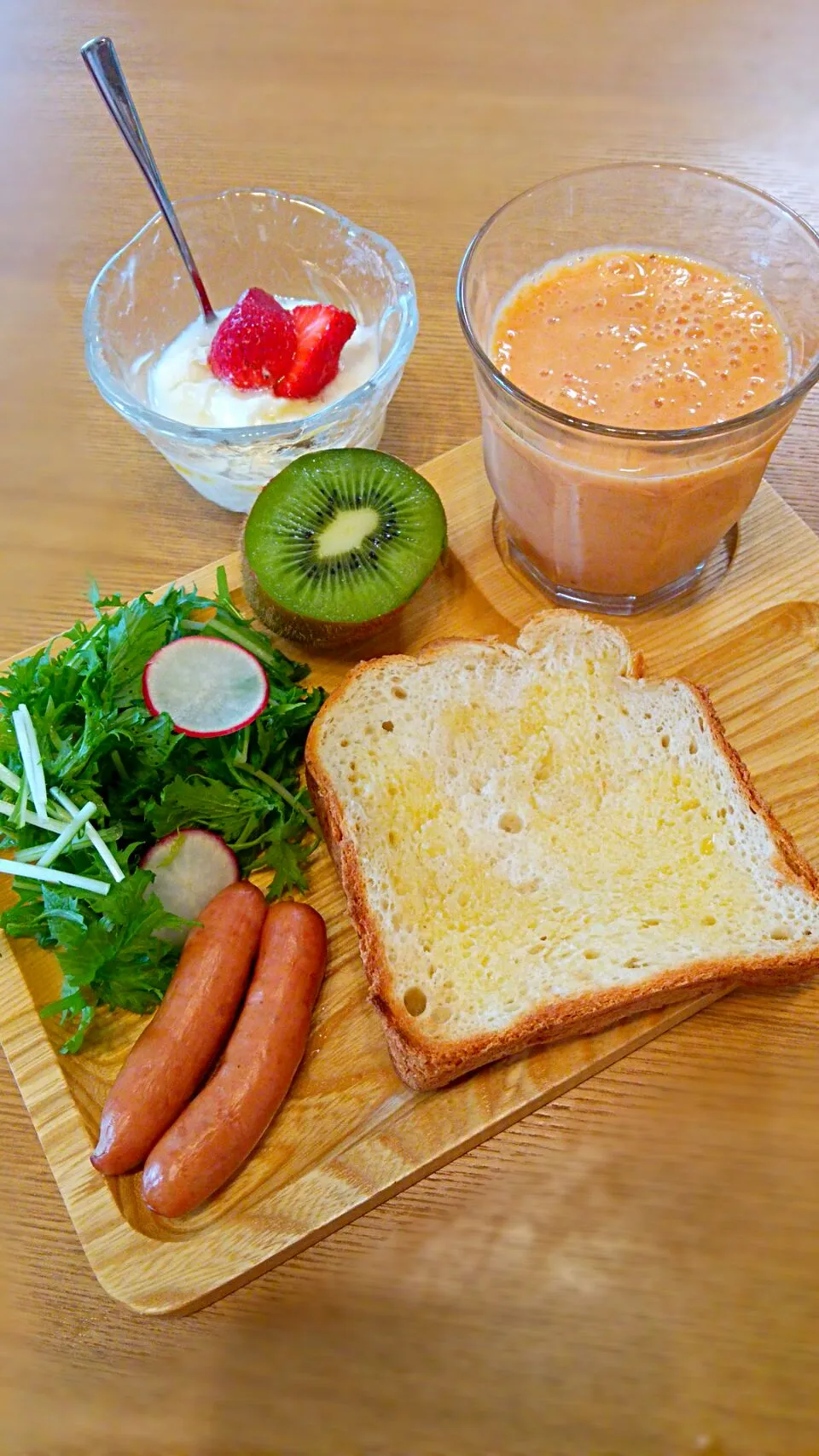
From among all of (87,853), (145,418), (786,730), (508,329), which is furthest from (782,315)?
(87,853)

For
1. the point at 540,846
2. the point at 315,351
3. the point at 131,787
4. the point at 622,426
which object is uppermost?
the point at 315,351

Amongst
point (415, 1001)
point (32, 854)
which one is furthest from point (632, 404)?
point (32, 854)

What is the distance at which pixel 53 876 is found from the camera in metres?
1.81

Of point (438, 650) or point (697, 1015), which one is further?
point (438, 650)

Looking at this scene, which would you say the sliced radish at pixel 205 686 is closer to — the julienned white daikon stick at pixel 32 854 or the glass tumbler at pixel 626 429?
the julienned white daikon stick at pixel 32 854

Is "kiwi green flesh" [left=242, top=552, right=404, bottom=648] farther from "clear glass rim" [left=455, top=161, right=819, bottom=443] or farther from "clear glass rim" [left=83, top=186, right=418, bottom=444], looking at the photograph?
"clear glass rim" [left=455, top=161, right=819, bottom=443]

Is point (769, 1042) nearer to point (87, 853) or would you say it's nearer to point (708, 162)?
point (87, 853)

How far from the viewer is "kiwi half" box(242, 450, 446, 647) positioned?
2033 mm

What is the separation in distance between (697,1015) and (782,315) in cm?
131

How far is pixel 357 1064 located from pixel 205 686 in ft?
2.35

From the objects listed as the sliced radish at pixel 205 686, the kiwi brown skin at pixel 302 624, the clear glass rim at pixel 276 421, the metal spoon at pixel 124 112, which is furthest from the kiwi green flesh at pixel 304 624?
the metal spoon at pixel 124 112

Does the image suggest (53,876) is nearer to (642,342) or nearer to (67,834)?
(67,834)

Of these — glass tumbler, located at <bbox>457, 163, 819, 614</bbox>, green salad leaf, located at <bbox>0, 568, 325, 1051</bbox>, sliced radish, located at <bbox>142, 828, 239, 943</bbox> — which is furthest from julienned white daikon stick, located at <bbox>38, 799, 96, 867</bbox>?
glass tumbler, located at <bbox>457, 163, 819, 614</bbox>

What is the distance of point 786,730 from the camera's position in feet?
6.64
